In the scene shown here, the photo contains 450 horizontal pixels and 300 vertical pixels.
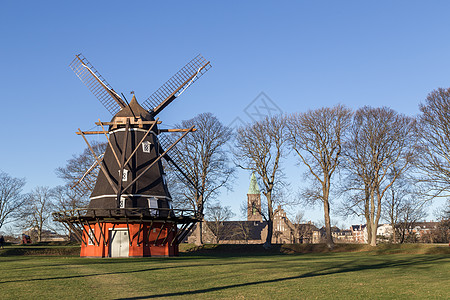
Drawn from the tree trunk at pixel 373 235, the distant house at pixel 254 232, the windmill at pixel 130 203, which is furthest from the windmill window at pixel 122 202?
the distant house at pixel 254 232

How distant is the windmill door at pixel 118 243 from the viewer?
31.4 metres

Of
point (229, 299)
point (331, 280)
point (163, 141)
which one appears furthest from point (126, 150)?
point (229, 299)

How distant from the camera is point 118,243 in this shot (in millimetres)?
31469

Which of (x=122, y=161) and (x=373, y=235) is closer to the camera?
(x=122, y=161)

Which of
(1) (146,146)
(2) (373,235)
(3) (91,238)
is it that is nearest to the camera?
(3) (91,238)

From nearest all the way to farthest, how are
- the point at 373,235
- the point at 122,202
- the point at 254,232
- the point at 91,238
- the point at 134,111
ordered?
the point at 122,202
the point at 91,238
the point at 134,111
the point at 373,235
the point at 254,232

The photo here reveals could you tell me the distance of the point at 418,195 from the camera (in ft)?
104

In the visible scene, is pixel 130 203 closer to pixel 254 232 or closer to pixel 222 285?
pixel 222 285

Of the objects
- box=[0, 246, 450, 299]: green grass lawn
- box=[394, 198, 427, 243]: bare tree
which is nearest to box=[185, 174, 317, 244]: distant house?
box=[394, 198, 427, 243]: bare tree

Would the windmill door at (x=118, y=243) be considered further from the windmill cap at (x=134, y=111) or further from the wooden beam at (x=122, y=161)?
the windmill cap at (x=134, y=111)

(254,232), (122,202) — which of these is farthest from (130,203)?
(254,232)

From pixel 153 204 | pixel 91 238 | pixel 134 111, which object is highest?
pixel 134 111

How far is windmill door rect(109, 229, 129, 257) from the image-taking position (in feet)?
103

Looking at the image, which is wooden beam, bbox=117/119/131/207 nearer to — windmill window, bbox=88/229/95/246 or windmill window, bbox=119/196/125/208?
windmill window, bbox=119/196/125/208
